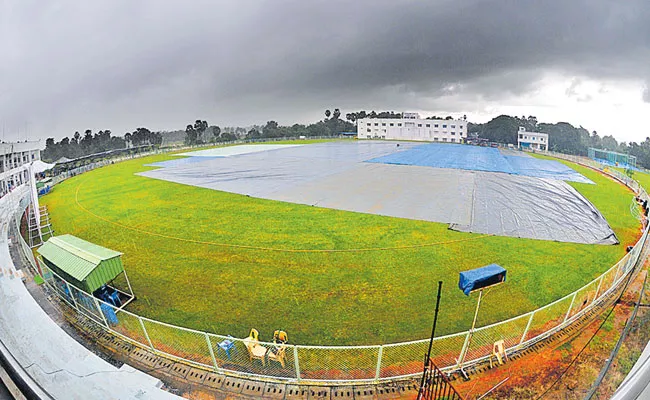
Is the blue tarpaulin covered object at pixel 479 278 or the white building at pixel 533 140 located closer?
the blue tarpaulin covered object at pixel 479 278

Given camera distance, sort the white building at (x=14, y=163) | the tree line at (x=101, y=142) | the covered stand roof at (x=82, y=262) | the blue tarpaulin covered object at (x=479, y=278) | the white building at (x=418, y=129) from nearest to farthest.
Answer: the blue tarpaulin covered object at (x=479, y=278)
the covered stand roof at (x=82, y=262)
the white building at (x=14, y=163)
the tree line at (x=101, y=142)
the white building at (x=418, y=129)

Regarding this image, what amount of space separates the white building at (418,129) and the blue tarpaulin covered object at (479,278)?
46.3m

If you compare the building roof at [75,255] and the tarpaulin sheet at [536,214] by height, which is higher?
the building roof at [75,255]

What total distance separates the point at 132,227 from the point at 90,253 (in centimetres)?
424

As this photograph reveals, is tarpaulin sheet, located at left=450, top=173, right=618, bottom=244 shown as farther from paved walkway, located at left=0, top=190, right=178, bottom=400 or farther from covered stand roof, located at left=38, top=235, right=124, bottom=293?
paved walkway, located at left=0, top=190, right=178, bottom=400

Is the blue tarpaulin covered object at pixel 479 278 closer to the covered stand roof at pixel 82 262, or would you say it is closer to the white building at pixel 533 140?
the covered stand roof at pixel 82 262

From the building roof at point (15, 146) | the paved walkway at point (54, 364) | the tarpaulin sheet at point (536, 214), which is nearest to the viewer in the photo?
the paved walkway at point (54, 364)

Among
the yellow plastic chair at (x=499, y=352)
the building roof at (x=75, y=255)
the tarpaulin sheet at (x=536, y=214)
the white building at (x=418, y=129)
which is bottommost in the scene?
the yellow plastic chair at (x=499, y=352)

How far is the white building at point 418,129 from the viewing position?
4856 centimetres

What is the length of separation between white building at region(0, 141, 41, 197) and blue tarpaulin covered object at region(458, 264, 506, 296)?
1197cm

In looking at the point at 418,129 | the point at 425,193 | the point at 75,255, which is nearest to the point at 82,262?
the point at 75,255

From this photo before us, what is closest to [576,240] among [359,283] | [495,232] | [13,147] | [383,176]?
[495,232]

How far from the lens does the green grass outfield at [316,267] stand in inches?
197

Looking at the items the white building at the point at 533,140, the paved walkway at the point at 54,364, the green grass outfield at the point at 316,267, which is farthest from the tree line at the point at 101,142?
the white building at the point at 533,140
